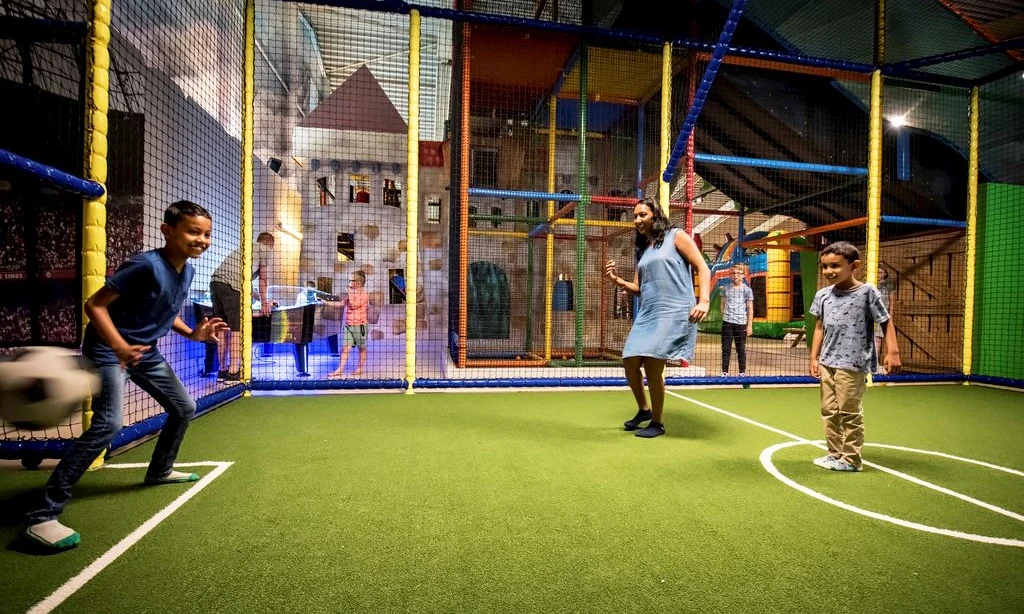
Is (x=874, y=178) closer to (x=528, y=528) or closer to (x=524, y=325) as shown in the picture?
(x=524, y=325)

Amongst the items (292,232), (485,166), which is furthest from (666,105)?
(292,232)

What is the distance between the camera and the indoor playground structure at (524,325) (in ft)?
6.06

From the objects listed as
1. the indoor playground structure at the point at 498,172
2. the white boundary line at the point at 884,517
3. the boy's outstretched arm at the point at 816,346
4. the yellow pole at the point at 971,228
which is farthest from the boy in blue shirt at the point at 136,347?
the yellow pole at the point at 971,228

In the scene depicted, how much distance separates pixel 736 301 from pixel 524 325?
4.89 m

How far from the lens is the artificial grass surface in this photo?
5.38 ft

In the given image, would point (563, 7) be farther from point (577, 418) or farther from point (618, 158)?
point (577, 418)

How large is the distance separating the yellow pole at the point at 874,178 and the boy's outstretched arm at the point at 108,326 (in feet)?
25.9

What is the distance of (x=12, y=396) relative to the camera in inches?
→ 53.8

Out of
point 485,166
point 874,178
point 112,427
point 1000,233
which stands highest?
point 485,166

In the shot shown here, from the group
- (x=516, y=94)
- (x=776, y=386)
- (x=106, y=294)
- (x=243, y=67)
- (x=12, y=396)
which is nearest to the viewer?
(x=12, y=396)

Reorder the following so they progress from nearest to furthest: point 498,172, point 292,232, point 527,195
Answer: point 527,195, point 498,172, point 292,232

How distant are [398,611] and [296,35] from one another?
14.8 metres

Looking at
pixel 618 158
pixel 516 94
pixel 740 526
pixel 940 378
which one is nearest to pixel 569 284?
pixel 618 158

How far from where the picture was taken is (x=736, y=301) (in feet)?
24.2
